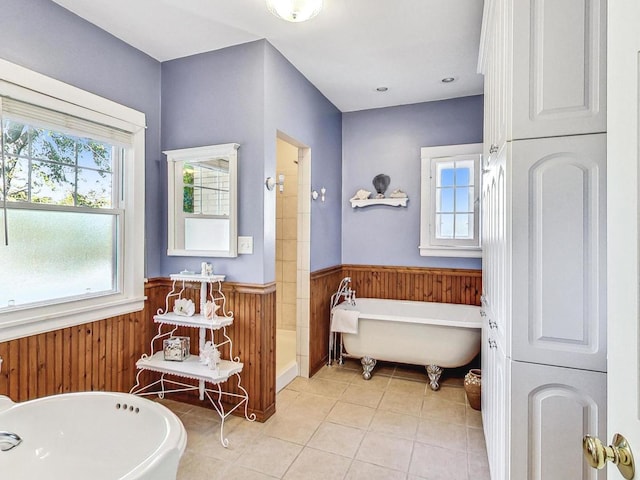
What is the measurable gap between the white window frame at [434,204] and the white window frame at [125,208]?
2.65 m

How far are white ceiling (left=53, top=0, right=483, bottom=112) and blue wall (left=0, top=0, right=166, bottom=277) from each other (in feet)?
0.30

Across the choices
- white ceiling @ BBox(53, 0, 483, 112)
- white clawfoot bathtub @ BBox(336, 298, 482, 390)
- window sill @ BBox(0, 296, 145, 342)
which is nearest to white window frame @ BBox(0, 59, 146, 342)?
window sill @ BBox(0, 296, 145, 342)

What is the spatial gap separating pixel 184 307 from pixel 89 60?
176 centimetres

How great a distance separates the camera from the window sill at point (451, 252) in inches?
138

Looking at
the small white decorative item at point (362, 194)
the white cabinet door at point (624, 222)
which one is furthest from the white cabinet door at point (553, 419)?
the small white decorative item at point (362, 194)

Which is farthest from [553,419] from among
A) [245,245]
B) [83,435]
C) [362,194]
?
[362,194]

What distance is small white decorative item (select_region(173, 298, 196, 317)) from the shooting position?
2564 mm

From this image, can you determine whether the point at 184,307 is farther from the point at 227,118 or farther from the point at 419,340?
the point at 419,340

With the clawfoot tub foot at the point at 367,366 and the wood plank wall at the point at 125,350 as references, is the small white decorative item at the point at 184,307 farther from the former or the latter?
the clawfoot tub foot at the point at 367,366

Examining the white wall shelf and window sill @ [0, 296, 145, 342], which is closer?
window sill @ [0, 296, 145, 342]

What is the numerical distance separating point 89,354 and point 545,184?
2.74m

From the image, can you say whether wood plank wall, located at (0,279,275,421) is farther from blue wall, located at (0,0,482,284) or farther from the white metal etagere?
blue wall, located at (0,0,482,284)

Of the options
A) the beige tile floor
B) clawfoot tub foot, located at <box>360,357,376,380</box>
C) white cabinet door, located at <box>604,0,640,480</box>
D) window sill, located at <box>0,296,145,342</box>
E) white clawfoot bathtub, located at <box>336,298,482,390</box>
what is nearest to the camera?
white cabinet door, located at <box>604,0,640,480</box>

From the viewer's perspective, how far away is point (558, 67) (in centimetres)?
125
